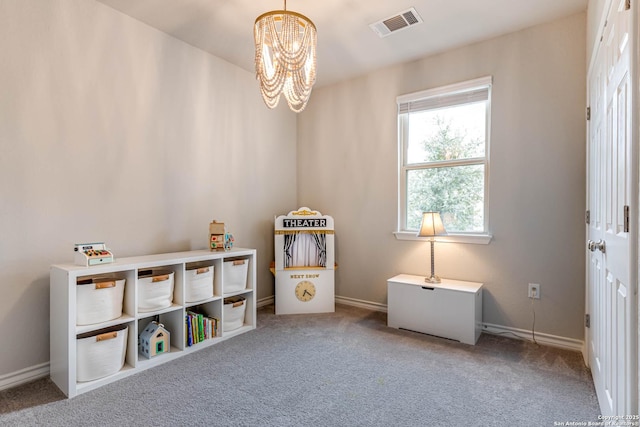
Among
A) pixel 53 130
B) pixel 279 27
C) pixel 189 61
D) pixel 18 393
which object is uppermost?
pixel 189 61

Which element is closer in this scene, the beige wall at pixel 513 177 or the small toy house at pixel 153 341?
the small toy house at pixel 153 341

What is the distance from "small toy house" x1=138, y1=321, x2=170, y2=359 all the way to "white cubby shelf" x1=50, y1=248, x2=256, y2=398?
4 cm

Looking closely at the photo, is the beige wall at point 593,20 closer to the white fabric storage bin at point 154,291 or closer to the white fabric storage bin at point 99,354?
the white fabric storage bin at point 154,291

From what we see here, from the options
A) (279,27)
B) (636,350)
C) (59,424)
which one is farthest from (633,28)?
(59,424)

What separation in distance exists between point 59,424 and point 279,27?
2.46 meters

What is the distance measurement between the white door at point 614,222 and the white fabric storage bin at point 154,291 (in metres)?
2.48

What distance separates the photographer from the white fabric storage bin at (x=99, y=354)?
196cm

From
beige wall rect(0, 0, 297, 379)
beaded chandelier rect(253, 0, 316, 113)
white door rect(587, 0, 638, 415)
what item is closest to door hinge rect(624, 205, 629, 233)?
white door rect(587, 0, 638, 415)

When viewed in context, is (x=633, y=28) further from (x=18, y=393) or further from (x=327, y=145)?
(x=18, y=393)

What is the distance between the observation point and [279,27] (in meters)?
2.04

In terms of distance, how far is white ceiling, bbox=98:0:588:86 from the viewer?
7.93ft

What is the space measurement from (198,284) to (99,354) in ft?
2.49

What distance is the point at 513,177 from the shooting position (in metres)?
2.77

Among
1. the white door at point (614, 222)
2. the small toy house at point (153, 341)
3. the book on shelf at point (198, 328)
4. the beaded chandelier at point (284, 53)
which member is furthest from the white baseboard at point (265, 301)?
the white door at point (614, 222)
